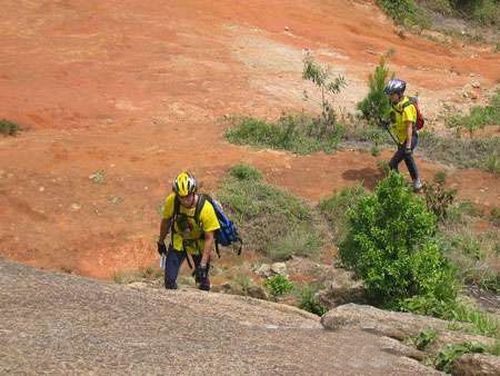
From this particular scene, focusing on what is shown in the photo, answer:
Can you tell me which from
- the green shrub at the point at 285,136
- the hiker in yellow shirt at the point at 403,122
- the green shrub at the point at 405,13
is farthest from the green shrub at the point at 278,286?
the green shrub at the point at 405,13

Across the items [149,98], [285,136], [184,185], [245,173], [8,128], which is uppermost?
[184,185]

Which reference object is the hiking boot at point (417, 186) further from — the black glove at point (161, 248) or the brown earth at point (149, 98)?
the black glove at point (161, 248)

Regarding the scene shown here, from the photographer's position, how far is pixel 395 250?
706 cm

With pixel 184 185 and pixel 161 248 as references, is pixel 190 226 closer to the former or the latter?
pixel 161 248

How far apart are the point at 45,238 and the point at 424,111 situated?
882cm

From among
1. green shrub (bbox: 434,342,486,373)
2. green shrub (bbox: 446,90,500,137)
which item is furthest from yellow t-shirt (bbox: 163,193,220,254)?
green shrub (bbox: 446,90,500,137)

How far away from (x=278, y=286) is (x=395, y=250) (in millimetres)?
1422

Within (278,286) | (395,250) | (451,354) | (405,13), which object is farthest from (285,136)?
(405,13)

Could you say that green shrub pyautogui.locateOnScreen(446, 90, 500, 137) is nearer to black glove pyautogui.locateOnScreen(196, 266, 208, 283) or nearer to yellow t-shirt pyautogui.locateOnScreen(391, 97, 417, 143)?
yellow t-shirt pyautogui.locateOnScreen(391, 97, 417, 143)

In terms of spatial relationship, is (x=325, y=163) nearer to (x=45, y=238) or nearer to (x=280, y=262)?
(x=280, y=262)

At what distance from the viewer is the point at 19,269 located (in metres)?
5.69

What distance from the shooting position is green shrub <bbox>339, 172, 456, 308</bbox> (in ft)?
22.5

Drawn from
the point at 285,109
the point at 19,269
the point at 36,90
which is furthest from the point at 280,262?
the point at 36,90

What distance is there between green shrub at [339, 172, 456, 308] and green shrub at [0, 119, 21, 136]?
639 centimetres
